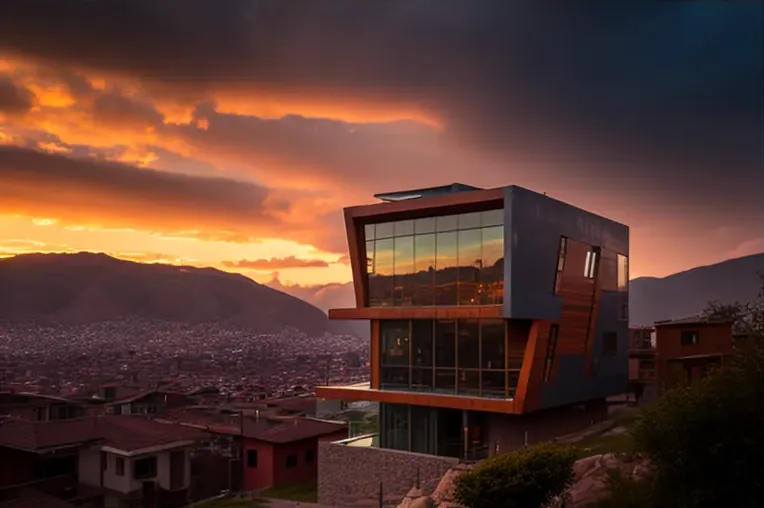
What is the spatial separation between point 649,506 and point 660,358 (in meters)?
26.9

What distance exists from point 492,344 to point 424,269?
441cm

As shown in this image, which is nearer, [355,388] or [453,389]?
[453,389]

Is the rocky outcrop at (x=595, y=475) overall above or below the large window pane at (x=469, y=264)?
below

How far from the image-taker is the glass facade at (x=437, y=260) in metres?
28.2

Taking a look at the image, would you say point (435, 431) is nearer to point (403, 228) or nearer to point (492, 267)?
point (492, 267)

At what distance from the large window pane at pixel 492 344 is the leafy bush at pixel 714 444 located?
1219 cm

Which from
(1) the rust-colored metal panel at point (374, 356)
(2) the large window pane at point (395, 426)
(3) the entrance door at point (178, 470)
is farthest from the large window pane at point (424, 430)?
(3) the entrance door at point (178, 470)

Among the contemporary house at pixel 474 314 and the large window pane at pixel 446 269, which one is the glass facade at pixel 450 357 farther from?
the large window pane at pixel 446 269

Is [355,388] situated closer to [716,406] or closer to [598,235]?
[598,235]

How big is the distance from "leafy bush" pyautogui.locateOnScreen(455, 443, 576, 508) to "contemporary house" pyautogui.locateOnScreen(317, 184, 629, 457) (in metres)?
8.85

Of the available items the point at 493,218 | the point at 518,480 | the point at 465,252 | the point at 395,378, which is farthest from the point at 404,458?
the point at 518,480

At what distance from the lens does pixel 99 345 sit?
14000cm

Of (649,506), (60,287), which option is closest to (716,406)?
(649,506)

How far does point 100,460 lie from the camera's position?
3622 cm
